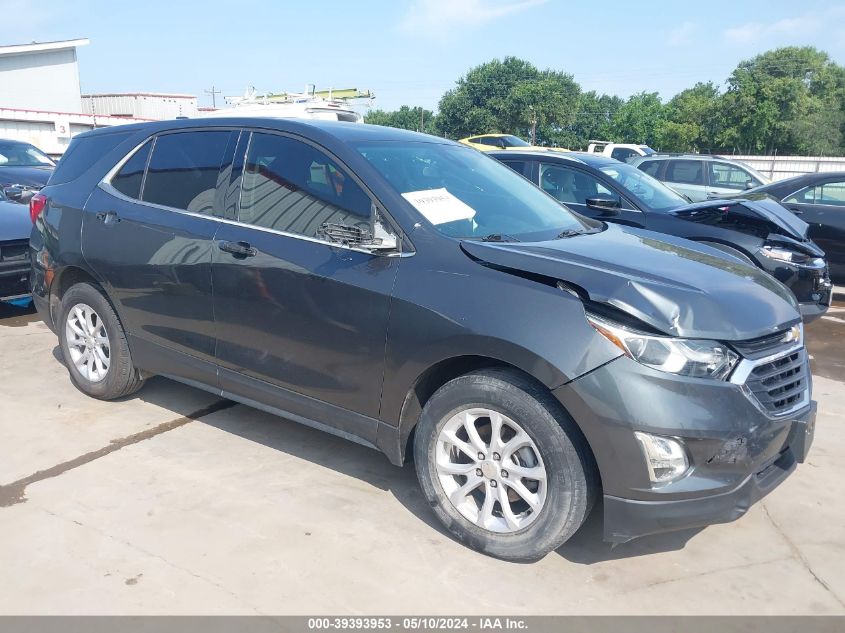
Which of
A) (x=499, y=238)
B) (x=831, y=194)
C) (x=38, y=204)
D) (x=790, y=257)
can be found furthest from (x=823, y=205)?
(x=38, y=204)

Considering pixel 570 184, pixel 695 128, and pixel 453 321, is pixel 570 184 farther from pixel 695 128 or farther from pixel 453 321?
pixel 695 128

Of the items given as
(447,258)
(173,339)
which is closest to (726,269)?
(447,258)

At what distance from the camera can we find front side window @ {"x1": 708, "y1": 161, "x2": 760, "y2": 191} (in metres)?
13.9

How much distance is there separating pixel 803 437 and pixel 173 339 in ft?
10.8

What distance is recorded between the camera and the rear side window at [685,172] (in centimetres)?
1378

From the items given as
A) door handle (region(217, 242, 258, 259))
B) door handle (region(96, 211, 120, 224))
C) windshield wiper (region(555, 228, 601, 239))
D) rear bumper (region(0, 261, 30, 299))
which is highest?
door handle (region(96, 211, 120, 224))

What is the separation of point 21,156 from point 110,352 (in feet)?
29.9

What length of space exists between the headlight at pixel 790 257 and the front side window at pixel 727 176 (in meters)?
7.86

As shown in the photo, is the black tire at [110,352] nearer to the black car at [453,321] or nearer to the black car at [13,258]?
the black car at [453,321]

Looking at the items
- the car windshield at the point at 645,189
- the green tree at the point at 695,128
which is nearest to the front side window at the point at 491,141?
the car windshield at the point at 645,189

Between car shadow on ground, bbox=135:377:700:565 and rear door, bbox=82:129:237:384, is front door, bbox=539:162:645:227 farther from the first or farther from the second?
rear door, bbox=82:129:237:384

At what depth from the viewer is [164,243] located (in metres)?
4.03

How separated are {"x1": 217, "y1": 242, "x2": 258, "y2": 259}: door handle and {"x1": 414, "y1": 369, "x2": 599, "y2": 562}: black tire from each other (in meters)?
1.27

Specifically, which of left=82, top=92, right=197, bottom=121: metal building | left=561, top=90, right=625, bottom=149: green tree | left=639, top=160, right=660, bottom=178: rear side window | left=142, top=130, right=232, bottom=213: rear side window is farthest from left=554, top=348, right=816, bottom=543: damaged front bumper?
left=561, top=90, right=625, bottom=149: green tree
